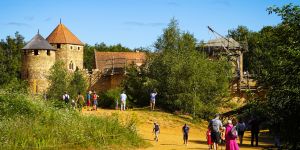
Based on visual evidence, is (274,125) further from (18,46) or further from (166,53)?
(18,46)

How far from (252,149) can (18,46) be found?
65850mm

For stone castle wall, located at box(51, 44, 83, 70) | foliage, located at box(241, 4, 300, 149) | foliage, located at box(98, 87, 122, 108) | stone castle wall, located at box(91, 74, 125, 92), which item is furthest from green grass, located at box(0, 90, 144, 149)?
stone castle wall, located at box(51, 44, 83, 70)

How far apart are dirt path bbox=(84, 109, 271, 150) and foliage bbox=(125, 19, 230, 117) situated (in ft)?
5.67

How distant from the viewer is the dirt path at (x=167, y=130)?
73.7ft

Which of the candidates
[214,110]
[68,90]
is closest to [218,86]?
[214,110]

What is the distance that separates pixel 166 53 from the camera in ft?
118

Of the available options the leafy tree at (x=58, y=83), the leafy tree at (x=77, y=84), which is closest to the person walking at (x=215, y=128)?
the leafy tree at (x=77, y=84)

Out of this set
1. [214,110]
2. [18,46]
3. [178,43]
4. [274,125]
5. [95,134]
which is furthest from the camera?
[18,46]

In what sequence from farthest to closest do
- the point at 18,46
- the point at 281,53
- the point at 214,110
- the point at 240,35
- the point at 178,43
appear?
1. the point at 240,35
2. the point at 18,46
3. the point at 178,43
4. the point at 214,110
5. the point at 281,53

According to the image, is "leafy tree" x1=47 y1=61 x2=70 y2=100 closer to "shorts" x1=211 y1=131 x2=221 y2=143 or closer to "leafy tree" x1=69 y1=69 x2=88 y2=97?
"leafy tree" x1=69 y1=69 x2=88 y2=97

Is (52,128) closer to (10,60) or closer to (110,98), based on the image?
(110,98)

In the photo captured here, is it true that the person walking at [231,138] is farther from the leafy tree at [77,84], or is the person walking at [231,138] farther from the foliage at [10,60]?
the foliage at [10,60]

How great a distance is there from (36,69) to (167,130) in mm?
27665

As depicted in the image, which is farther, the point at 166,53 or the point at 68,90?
the point at 68,90
